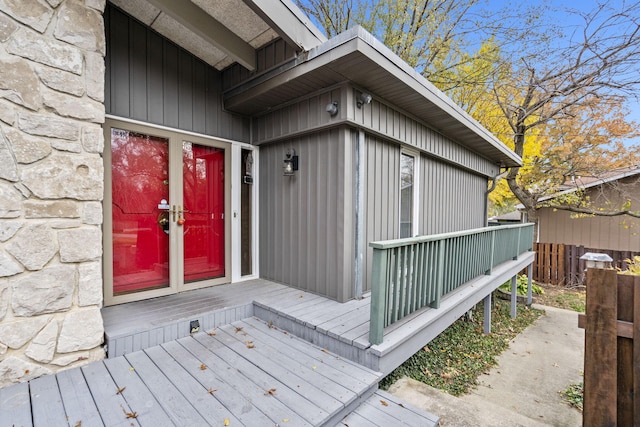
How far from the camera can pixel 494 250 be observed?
4973 mm

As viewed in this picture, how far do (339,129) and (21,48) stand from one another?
2.66m

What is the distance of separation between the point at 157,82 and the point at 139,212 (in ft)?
4.97

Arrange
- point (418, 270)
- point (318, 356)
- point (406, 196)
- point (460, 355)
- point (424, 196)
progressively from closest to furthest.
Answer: point (318, 356) → point (418, 270) → point (460, 355) → point (406, 196) → point (424, 196)

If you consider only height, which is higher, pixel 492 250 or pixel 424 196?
pixel 424 196

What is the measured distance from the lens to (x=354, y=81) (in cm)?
315

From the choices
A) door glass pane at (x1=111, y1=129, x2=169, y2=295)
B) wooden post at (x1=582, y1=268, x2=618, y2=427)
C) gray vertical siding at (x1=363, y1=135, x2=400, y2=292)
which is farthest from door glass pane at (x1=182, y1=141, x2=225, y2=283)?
wooden post at (x1=582, y1=268, x2=618, y2=427)

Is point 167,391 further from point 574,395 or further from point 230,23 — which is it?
point 574,395

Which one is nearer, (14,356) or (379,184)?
(14,356)

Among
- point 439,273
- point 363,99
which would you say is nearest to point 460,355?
point 439,273

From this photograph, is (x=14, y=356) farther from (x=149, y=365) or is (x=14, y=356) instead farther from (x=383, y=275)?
(x=383, y=275)

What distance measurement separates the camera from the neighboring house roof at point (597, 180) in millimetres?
8969

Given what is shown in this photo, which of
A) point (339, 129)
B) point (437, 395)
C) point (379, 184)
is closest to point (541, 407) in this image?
point (437, 395)

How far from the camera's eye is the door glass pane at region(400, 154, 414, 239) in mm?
4531

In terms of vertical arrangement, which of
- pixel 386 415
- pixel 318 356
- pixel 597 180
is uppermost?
pixel 597 180
